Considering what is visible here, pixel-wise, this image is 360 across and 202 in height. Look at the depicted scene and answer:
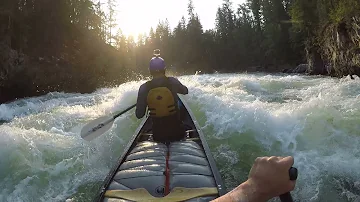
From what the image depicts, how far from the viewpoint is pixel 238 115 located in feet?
22.1

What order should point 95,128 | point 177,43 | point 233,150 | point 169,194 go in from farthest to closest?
1. point 177,43
2. point 233,150
3. point 95,128
4. point 169,194

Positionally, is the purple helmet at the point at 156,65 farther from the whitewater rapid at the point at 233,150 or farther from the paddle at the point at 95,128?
the whitewater rapid at the point at 233,150

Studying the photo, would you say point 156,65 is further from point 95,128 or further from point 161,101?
point 95,128

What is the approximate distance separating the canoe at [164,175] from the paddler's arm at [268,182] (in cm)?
140

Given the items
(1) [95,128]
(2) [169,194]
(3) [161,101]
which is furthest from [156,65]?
(2) [169,194]

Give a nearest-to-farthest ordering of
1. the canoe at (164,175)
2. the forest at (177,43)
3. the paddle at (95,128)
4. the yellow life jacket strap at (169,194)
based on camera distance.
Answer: the yellow life jacket strap at (169,194), the canoe at (164,175), the paddle at (95,128), the forest at (177,43)

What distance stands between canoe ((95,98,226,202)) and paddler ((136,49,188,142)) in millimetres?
203

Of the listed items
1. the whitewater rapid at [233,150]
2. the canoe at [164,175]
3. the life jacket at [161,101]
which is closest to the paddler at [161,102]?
the life jacket at [161,101]

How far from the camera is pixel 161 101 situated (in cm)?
429

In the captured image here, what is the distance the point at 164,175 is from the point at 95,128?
246 centimetres

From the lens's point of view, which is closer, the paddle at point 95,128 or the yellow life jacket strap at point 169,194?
the yellow life jacket strap at point 169,194

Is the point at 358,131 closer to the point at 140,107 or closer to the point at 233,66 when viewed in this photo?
the point at 140,107

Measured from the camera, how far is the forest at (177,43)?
1842 centimetres

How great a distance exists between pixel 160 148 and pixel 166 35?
6758 cm
